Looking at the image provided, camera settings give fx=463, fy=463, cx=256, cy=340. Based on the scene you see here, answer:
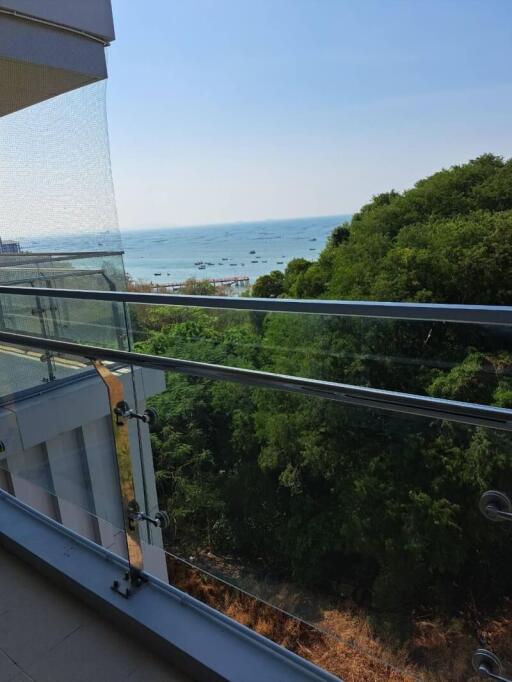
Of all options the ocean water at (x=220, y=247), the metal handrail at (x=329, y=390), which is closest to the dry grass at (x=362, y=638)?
the metal handrail at (x=329, y=390)

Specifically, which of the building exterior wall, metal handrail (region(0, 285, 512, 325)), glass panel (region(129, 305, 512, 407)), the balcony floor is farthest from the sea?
the balcony floor

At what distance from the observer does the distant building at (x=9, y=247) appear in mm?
6227

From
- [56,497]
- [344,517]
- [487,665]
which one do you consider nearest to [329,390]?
[344,517]

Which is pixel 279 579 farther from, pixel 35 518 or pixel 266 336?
pixel 35 518

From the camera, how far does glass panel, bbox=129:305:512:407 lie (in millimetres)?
1213

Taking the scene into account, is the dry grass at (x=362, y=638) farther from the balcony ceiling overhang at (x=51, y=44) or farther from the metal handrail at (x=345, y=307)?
the balcony ceiling overhang at (x=51, y=44)

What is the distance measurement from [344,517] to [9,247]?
648cm

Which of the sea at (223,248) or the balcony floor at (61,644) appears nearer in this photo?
the balcony floor at (61,644)

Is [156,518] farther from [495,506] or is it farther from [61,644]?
[495,506]

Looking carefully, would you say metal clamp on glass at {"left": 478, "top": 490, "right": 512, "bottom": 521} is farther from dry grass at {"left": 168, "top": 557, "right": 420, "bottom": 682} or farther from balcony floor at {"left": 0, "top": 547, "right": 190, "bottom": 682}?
balcony floor at {"left": 0, "top": 547, "right": 190, "bottom": 682}

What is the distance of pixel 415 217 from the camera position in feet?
67.1

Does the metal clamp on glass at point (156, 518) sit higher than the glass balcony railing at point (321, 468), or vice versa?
the glass balcony railing at point (321, 468)

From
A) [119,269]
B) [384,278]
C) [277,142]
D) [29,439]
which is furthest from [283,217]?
[29,439]

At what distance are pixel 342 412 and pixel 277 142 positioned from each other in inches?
1362
